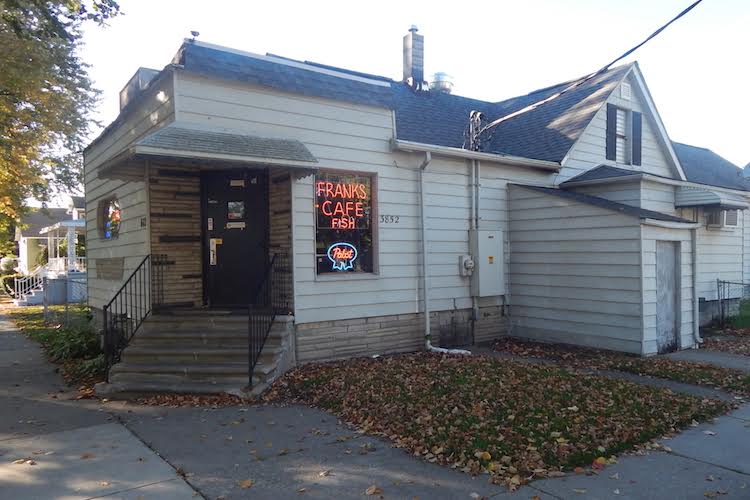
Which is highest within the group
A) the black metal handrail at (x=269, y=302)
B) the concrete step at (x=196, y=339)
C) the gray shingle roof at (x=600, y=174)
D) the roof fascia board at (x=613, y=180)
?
the gray shingle roof at (x=600, y=174)

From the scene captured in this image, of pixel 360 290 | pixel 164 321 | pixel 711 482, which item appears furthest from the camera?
pixel 360 290

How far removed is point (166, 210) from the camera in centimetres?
822

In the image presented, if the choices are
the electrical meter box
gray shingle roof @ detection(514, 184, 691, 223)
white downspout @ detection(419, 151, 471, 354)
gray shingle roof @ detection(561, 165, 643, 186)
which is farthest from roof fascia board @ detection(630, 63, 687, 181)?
white downspout @ detection(419, 151, 471, 354)

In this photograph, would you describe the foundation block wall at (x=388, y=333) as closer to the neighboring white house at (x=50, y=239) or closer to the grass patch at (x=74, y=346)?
the grass patch at (x=74, y=346)

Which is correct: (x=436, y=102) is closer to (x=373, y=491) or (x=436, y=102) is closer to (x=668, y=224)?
(x=668, y=224)

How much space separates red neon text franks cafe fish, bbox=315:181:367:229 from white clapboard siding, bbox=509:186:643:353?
3556 mm

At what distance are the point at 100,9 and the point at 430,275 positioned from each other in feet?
23.1

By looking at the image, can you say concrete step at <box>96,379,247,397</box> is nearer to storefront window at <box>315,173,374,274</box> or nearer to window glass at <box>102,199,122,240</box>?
storefront window at <box>315,173,374,274</box>

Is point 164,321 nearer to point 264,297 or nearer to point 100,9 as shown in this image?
point 264,297

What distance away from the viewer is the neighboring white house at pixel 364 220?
775cm

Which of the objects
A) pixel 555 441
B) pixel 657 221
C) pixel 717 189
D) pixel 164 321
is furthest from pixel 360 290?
pixel 717 189

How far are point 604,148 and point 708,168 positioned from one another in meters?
7.91

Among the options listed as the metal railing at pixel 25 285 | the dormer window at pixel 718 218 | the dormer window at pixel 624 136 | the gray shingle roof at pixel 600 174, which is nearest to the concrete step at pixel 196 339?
the gray shingle roof at pixel 600 174

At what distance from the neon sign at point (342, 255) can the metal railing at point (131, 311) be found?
276cm
